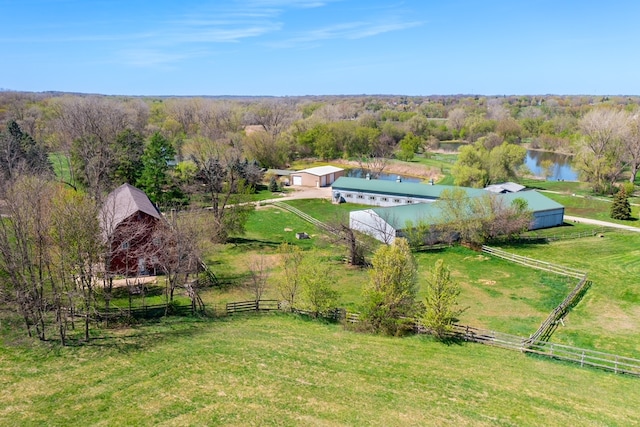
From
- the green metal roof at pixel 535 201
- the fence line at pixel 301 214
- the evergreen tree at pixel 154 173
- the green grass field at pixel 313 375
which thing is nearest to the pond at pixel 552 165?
the green metal roof at pixel 535 201

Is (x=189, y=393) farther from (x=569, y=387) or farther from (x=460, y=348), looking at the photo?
(x=569, y=387)

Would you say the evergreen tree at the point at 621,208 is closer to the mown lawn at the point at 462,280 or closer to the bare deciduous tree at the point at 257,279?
the mown lawn at the point at 462,280

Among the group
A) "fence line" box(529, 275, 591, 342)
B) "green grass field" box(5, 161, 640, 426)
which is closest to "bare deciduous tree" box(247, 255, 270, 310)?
"green grass field" box(5, 161, 640, 426)

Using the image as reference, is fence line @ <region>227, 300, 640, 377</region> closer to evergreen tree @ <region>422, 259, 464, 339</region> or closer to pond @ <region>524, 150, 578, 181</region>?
evergreen tree @ <region>422, 259, 464, 339</region>

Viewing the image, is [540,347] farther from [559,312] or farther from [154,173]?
[154,173]

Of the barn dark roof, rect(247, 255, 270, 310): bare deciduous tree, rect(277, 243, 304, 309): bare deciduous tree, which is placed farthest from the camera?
the barn dark roof

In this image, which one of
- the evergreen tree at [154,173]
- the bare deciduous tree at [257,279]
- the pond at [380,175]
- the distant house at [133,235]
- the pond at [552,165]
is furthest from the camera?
the pond at [380,175]

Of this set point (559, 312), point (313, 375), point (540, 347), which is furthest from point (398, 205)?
point (313, 375)
